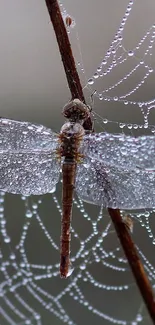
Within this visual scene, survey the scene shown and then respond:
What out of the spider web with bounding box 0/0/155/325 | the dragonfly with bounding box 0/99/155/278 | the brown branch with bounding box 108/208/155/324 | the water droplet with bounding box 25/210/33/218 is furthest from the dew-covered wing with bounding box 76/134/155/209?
the spider web with bounding box 0/0/155/325

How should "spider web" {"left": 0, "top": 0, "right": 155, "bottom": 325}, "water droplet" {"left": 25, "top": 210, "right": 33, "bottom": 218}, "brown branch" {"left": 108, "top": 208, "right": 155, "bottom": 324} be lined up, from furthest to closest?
1. "spider web" {"left": 0, "top": 0, "right": 155, "bottom": 325}
2. "water droplet" {"left": 25, "top": 210, "right": 33, "bottom": 218}
3. "brown branch" {"left": 108, "top": 208, "right": 155, "bottom": 324}

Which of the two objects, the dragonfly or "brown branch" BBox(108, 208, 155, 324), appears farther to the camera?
the dragonfly

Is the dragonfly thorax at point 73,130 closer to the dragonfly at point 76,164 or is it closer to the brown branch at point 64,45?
the dragonfly at point 76,164

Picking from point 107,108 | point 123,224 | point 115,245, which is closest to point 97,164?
point 123,224

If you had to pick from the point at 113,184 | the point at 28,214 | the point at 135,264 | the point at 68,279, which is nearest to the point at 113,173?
the point at 113,184

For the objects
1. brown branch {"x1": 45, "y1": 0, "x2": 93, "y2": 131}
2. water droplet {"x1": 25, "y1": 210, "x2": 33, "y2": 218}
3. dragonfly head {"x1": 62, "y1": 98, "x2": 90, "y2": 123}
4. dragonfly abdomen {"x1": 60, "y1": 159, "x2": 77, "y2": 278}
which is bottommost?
water droplet {"x1": 25, "y1": 210, "x2": 33, "y2": 218}

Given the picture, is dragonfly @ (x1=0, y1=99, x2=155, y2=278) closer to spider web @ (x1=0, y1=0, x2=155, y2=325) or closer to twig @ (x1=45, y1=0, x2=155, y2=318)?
twig @ (x1=45, y1=0, x2=155, y2=318)

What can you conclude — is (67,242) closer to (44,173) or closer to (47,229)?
(44,173)

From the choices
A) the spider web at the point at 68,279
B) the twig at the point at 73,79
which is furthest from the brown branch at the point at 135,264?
the spider web at the point at 68,279
